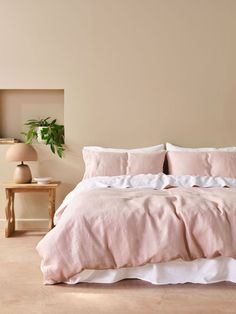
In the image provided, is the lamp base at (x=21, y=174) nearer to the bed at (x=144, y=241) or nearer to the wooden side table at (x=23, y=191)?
the wooden side table at (x=23, y=191)

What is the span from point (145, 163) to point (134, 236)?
166 cm

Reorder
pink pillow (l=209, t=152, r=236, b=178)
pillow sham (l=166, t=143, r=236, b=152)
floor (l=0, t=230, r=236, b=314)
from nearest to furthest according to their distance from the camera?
1. floor (l=0, t=230, r=236, b=314)
2. pink pillow (l=209, t=152, r=236, b=178)
3. pillow sham (l=166, t=143, r=236, b=152)

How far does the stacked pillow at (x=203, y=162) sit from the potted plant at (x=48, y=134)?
131 cm

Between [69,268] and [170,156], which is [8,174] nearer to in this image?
[170,156]

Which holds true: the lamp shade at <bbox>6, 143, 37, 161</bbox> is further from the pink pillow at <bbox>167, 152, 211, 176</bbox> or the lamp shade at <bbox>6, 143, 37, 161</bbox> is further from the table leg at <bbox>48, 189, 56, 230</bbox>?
the pink pillow at <bbox>167, 152, 211, 176</bbox>

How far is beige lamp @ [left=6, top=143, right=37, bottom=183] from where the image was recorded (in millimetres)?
4273

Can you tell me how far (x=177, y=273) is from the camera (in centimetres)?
277

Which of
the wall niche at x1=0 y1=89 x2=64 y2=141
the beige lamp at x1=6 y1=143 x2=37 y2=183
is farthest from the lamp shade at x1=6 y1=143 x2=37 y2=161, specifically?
the wall niche at x1=0 y1=89 x2=64 y2=141

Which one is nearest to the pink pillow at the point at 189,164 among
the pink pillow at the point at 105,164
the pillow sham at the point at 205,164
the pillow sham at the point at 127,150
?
the pillow sham at the point at 205,164

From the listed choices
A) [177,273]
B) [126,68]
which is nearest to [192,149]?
[126,68]

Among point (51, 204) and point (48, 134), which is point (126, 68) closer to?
point (48, 134)

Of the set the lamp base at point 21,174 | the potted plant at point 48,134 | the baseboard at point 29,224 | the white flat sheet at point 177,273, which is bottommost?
the baseboard at point 29,224

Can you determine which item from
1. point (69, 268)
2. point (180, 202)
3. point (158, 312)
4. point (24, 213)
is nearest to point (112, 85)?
point (24, 213)

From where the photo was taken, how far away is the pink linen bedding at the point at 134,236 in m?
2.67
